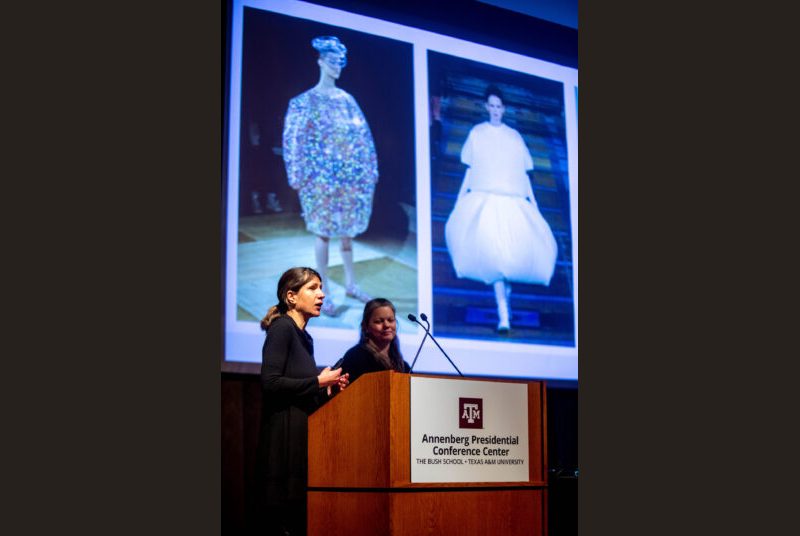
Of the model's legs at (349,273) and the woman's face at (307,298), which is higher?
the model's legs at (349,273)

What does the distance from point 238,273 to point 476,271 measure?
1583 mm

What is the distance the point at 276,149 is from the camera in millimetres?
5125

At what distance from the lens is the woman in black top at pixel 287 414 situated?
326 centimetres

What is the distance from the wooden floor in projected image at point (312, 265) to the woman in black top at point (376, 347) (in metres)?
0.94

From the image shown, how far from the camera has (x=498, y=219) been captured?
5.83 metres

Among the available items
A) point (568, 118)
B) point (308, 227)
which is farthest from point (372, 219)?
point (568, 118)

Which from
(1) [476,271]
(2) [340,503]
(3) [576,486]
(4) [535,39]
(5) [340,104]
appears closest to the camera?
(2) [340,503]

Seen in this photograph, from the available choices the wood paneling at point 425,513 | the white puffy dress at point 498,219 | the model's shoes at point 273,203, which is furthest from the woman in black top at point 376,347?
the white puffy dress at point 498,219

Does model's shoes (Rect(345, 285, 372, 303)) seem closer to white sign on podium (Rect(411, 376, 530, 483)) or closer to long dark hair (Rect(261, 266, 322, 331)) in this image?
long dark hair (Rect(261, 266, 322, 331))

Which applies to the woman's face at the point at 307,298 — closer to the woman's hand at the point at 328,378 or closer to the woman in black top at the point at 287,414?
the woman in black top at the point at 287,414

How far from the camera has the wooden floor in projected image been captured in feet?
16.2

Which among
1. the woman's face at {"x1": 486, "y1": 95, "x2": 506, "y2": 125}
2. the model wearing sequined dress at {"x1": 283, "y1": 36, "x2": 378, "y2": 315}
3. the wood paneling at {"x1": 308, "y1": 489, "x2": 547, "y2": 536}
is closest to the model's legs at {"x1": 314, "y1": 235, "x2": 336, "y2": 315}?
the model wearing sequined dress at {"x1": 283, "y1": 36, "x2": 378, "y2": 315}

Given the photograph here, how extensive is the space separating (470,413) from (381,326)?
0.95 metres

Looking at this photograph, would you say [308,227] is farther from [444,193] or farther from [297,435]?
[297,435]
